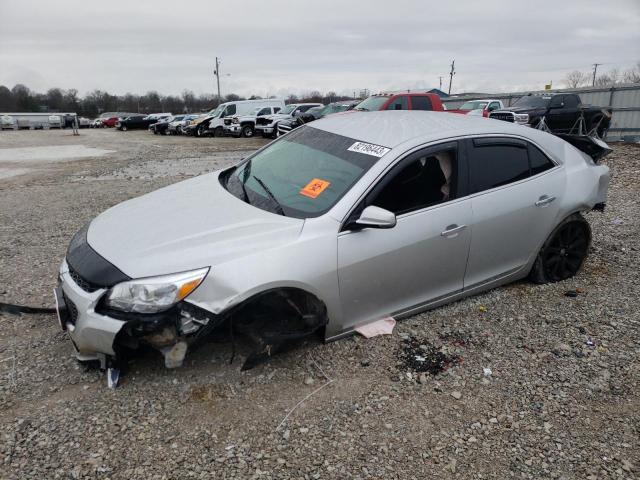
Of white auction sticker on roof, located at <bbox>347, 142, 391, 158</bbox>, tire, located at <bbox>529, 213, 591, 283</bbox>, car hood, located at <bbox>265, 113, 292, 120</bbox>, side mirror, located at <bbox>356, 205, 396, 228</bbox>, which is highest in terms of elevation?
car hood, located at <bbox>265, 113, 292, 120</bbox>

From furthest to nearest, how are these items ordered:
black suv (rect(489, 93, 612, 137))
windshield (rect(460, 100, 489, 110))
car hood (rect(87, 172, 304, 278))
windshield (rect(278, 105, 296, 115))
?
windshield (rect(278, 105, 296, 115))
windshield (rect(460, 100, 489, 110))
black suv (rect(489, 93, 612, 137))
car hood (rect(87, 172, 304, 278))

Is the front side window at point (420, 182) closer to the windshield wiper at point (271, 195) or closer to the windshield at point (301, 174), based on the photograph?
the windshield at point (301, 174)

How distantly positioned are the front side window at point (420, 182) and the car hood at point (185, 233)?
2.14ft

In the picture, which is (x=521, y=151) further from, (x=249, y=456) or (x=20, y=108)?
(x=20, y=108)

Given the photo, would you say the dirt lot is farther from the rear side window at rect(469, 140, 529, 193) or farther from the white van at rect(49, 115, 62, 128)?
the white van at rect(49, 115, 62, 128)

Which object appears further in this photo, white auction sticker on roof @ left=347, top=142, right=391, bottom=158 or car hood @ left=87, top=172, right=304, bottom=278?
white auction sticker on roof @ left=347, top=142, right=391, bottom=158

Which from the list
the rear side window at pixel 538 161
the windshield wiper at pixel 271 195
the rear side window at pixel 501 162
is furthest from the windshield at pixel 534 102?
the windshield wiper at pixel 271 195

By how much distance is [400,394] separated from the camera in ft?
9.33

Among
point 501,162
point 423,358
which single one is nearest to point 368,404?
point 423,358

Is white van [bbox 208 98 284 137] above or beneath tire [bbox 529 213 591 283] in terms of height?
above

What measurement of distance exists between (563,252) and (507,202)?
1130 mm

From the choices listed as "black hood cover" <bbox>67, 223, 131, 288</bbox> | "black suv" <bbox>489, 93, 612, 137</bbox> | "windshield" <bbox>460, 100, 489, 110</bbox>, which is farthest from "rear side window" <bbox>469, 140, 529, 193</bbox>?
"windshield" <bbox>460, 100, 489, 110</bbox>

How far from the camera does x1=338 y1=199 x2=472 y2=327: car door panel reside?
3033mm

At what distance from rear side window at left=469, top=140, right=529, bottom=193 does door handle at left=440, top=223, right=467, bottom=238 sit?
33cm
